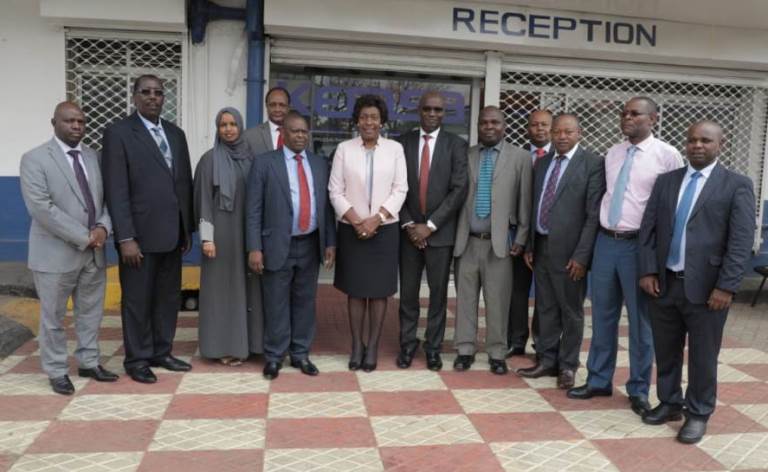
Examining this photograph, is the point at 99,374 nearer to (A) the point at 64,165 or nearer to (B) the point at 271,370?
(B) the point at 271,370

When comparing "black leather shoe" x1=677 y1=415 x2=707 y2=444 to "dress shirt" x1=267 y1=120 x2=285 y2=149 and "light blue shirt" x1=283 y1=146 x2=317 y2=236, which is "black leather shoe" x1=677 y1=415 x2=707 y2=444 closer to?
"light blue shirt" x1=283 y1=146 x2=317 y2=236

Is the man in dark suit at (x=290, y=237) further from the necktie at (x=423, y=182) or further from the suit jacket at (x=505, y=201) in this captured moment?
the suit jacket at (x=505, y=201)

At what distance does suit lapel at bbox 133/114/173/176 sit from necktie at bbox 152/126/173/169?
3 cm

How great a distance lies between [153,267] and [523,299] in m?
2.55

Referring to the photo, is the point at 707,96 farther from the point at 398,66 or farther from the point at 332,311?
the point at 332,311

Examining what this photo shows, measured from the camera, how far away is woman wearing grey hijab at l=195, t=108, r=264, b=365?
435cm

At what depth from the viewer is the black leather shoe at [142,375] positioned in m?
4.18

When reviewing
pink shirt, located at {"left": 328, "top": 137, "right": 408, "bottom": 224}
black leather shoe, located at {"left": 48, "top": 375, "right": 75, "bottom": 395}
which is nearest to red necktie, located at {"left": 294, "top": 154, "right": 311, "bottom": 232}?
pink shirt, located at {"left": 328, "top": 137, "right": 408, "bottom": 224}

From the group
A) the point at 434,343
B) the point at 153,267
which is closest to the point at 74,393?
the point at 153,267

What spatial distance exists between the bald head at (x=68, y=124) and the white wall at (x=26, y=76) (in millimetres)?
2665

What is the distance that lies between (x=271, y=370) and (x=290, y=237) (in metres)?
0.86

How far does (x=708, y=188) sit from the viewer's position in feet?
11.1

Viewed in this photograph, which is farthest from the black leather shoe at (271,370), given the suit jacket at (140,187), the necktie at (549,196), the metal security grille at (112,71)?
the metal security grille at (112,71)

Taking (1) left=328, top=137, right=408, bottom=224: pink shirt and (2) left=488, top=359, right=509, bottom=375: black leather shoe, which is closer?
(1) left=328, top=137, right=408, bottom=224: pink shirt
